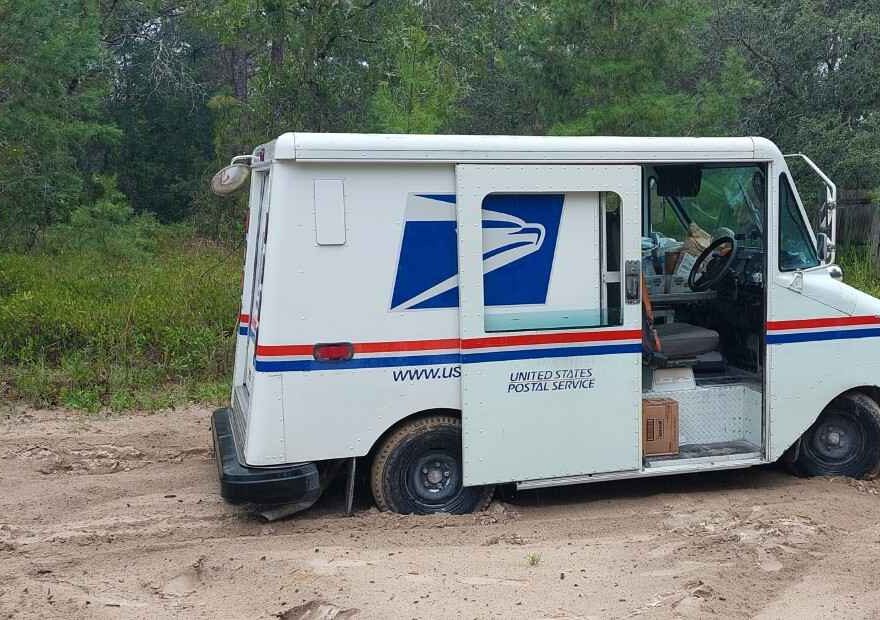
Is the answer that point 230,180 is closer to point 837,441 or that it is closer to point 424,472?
point 424,472

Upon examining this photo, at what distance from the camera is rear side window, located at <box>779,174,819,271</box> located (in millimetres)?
6707

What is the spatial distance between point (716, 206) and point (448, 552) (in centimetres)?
353

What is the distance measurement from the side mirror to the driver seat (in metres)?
0.88

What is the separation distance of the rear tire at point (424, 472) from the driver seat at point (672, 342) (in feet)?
4.75

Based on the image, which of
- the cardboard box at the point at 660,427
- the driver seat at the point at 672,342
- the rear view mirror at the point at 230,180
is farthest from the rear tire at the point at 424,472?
the rear view mirror at the point at 230,180

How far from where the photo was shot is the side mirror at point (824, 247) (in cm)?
676

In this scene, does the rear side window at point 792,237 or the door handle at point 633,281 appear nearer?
the door handle at point 633,281

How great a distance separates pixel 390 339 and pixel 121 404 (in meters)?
4.33

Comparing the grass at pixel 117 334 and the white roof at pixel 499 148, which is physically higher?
the white roof at pixel 499 148

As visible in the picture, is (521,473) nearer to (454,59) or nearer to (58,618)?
(58,618)

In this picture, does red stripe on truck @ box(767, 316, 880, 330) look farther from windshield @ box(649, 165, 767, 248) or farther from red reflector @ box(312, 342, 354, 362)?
red reflector @ box(312, 342, 354, 362)

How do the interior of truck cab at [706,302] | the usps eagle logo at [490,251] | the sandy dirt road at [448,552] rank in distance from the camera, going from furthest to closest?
1. the interior of truck cab at [706,302]
2. the usps eagle logo at [490,251]
3. the sandy dirt road at [448,552]

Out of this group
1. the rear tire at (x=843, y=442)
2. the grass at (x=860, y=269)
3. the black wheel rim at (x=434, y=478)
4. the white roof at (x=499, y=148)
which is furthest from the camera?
the grass at (x=860, y=269)

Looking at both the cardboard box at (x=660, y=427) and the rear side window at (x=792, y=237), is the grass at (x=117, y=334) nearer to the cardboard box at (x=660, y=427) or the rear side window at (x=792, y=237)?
the cardboard box at (x=660, y=427)
